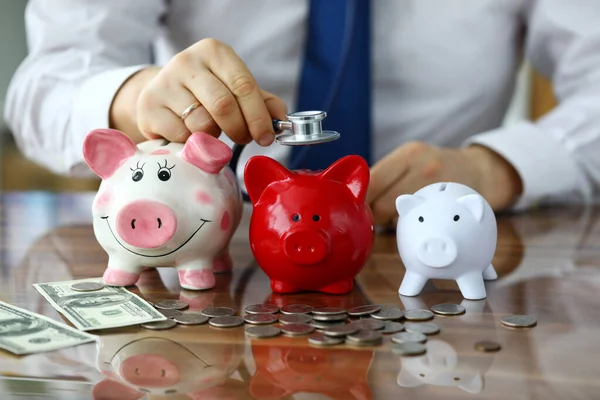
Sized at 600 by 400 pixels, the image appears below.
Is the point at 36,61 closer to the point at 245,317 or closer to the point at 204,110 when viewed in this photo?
the point at 204,110

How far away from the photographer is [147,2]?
1319 mm

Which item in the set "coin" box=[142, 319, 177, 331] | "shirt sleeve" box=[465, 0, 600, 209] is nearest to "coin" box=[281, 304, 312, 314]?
"coin" box=[142, 319, 177, 331]

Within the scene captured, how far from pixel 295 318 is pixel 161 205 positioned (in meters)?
0.18

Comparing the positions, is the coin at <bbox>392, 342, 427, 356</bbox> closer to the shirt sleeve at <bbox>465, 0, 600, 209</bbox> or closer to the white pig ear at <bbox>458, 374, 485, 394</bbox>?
the white pig ear at <bbox>458, 374, 485, 394</bbox>

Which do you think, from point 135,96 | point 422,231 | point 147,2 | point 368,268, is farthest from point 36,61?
point 422,231

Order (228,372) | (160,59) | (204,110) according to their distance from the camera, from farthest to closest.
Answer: (160,59) < (204,110) < (228,372)

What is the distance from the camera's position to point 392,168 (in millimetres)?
1082

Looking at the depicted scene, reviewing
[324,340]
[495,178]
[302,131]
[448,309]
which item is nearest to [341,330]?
[324,340]

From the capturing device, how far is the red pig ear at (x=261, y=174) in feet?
2.48

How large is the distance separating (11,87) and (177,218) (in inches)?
30.7

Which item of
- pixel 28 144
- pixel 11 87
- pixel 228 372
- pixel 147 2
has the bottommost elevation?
pixel 228 372

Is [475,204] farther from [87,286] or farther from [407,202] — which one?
[87,286]

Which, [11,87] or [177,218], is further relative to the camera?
[11,87]

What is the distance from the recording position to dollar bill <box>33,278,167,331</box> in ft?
2.10
